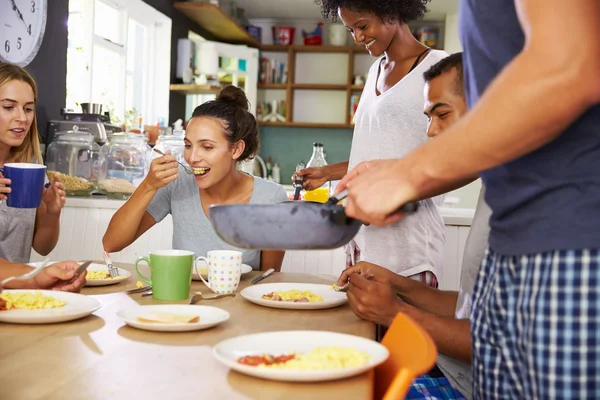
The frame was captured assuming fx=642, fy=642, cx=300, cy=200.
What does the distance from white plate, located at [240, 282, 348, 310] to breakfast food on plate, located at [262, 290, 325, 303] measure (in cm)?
2

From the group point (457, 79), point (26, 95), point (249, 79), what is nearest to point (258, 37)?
point (249, 79)

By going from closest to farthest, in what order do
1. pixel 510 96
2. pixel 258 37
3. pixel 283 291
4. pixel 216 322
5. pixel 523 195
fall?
pixel 510 96 → pixel 523 195 → pixel 216 322 → pixel 283 291 → pixel 258 37

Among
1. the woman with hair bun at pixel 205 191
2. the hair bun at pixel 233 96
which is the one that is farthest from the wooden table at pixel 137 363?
the hair bun at pixel 233 96

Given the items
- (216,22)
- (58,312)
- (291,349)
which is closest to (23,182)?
(58,312)

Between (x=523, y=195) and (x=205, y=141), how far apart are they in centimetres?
146

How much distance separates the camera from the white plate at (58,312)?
1.10 meters

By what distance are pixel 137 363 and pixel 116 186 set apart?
80.1 inches

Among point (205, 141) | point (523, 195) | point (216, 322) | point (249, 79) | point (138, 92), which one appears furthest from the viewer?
point (249, 79)

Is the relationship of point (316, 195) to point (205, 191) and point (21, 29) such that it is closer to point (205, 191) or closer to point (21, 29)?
point (205, 191)

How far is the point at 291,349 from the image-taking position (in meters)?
0.97

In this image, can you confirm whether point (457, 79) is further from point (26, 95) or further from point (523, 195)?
point (26, 95)

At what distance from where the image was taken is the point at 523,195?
0.81m

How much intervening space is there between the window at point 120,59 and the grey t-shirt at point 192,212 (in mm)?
2143

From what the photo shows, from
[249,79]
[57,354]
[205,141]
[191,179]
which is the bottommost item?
[57,354]
